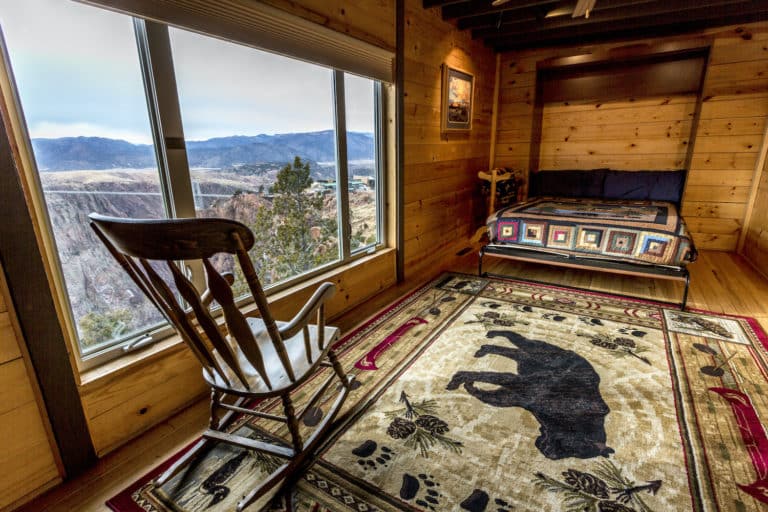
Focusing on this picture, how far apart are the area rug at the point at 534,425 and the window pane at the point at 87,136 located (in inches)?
28.8

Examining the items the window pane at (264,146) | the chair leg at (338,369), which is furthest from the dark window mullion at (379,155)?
the chair leg at (338,369)

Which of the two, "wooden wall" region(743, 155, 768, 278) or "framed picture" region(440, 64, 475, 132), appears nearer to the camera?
"wooden wall" region(743, 155, 768, 278)

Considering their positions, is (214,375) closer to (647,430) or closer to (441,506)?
(441,506)

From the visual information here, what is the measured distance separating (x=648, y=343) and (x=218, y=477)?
90.9 inches

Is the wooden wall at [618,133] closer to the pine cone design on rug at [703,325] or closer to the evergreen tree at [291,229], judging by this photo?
the pine cone design on rug at [703,325]

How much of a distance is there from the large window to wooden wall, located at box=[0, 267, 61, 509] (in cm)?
23

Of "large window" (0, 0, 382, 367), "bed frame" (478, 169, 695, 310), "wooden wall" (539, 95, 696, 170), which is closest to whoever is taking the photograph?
"large window" (0, 0, 382, 367)

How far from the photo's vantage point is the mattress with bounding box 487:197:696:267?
2723 millimetres

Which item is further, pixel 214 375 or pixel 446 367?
pixel 446 367

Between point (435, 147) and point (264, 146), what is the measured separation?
6.29ft

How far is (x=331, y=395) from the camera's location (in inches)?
70.0

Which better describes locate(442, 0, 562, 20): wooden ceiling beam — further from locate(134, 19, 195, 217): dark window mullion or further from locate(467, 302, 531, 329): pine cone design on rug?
locate(134, 19, 195, 217): dark window mullion

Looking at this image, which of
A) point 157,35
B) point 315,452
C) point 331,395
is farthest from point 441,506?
point 157,35

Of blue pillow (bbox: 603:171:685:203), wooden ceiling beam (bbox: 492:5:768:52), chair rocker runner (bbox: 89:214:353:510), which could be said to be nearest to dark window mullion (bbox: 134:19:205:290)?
chair rocker runner (bbox: 89:214:353:510)
